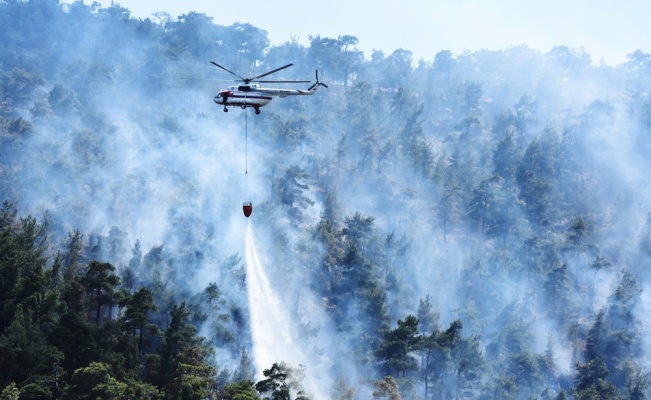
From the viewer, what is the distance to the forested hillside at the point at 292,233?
5541 centimetres

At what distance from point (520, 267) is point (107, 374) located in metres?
68.4

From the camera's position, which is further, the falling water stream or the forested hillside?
the falling water stream

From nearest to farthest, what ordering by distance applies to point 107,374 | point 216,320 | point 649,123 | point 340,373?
point 107,374 → point 216,320 → point 340,373 → point 649,123

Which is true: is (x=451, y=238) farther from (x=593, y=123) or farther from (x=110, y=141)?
(x=110, y=141)

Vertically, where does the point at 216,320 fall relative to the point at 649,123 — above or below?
below

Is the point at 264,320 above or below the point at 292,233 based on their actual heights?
below

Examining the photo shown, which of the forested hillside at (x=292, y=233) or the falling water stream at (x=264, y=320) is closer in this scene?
the forested hillside at (x=292, y=233)

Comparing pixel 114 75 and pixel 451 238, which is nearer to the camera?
pixel 451 238

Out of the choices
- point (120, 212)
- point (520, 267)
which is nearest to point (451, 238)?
point (520, 267)

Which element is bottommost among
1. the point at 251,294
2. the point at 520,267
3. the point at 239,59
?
the point at 251,294

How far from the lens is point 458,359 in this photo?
256 ft

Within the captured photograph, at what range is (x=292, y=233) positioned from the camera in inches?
3976

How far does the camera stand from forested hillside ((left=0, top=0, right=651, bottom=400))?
55406 mm

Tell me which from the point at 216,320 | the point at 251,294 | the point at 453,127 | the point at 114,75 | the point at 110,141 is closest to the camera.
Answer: the point at 216,320
